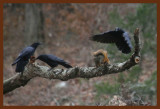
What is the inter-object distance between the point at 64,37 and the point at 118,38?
10.6 m

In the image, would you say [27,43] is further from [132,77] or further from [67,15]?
[132,77]

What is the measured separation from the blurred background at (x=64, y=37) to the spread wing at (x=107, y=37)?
342 cm

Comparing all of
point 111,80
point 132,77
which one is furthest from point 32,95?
point 132,77

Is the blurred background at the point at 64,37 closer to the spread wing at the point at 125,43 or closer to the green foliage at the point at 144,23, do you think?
the green foliage at the point at 144,23

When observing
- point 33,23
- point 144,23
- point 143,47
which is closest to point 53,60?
point 143,47

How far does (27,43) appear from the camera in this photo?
13672 millimetres

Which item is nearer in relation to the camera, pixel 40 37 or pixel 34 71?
pixel 34 71

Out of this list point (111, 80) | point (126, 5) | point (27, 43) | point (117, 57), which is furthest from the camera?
point (126, 5)

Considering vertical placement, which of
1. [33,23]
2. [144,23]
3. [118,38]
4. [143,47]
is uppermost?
[33,23]

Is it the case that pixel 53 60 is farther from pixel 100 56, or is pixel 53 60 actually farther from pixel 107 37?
pixel 107 37

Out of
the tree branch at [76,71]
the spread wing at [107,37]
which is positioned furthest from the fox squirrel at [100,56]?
the spread wing at [107,37]

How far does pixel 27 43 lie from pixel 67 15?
3087 millimetres

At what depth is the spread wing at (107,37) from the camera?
427cm

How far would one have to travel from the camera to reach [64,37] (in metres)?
14.7
